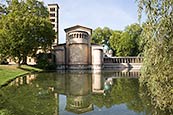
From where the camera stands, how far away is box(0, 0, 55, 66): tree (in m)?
44.4

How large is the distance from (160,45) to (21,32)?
130 ft

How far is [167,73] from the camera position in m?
8.37

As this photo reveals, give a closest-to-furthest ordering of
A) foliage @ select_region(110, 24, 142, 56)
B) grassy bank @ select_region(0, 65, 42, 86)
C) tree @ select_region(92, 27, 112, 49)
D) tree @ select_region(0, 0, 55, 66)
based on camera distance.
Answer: grassy bank @ select_region(0, 65, 42, 86) < tree @ select_region(0, 0, 55, 66) < foliage @ select_region(110, 24, 142, 56) < tree @ select_region(92, 27, 112, 49)

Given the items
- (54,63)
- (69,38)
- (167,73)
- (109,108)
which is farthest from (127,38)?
(167,73)

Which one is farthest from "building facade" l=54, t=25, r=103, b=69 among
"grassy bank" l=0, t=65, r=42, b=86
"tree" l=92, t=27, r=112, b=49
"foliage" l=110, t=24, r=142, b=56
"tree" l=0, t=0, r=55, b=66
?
"tree" l=92, t=27, r=112, b=49

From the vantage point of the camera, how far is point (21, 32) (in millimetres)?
45031

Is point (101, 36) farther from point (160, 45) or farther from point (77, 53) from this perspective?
point (160, 45)

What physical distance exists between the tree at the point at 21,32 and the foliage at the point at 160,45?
125 ft

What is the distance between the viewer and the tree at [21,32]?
4442 centimetres

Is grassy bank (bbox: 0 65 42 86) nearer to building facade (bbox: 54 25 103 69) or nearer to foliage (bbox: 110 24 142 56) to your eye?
building facade (bbox: 54 25 103 69)

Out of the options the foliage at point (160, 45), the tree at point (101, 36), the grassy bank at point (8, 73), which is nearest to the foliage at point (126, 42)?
the tree at point (101, 36)

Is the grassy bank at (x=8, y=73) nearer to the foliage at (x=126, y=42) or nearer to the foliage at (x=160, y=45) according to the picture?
the foliage at (x=160, y=45)

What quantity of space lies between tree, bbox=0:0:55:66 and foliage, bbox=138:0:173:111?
125ft

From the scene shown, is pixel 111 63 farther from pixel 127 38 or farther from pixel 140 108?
pixel 140 108
